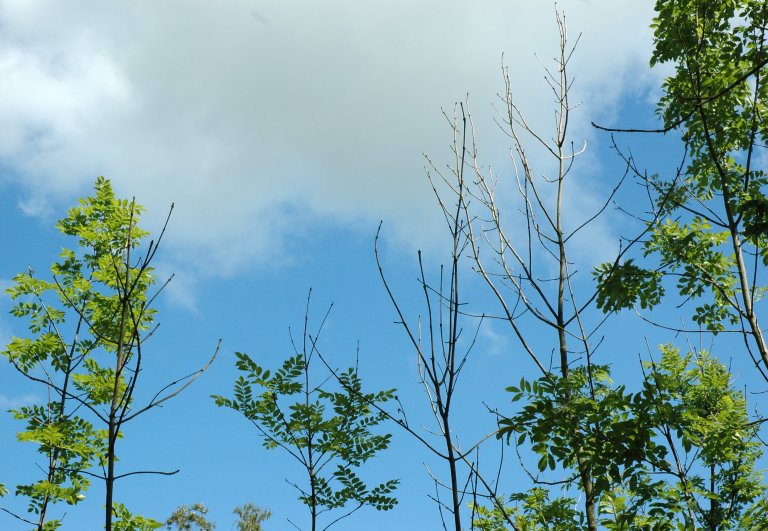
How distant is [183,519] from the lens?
4194 cm

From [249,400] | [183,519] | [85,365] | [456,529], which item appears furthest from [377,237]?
[183,519]

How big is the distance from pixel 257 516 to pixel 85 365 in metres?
35.8

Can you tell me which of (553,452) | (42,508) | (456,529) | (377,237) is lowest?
(456,529)

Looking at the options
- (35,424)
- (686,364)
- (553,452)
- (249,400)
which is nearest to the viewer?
(553,452)

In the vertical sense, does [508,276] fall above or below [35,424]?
below

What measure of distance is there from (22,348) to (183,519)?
35137 mm

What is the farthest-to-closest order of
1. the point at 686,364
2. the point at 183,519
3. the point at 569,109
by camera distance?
the point at 183,519, the point at 686,364, the point at 569,109

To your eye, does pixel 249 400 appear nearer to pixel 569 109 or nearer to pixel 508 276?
pixel 508 276

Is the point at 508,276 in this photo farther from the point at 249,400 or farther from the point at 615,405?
the point at 249,400

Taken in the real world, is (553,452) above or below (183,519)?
below

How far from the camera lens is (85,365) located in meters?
11.1

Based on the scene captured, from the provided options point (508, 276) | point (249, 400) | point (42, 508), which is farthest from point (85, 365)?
point (508, 276)

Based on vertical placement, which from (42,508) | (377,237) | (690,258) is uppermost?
(690,258)

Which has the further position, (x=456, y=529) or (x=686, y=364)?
(x=686, y=364)
